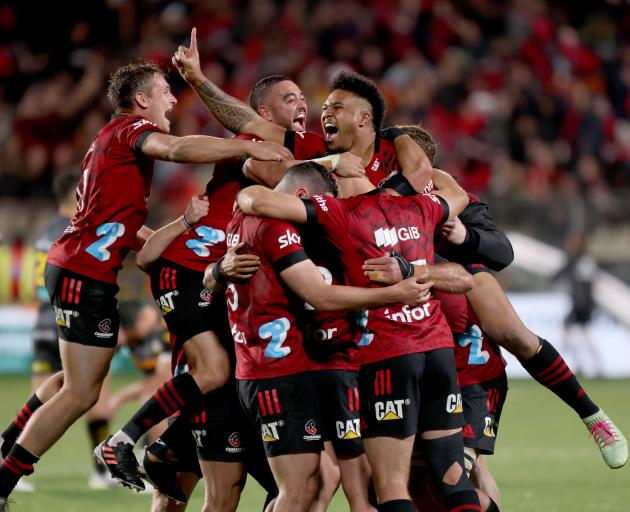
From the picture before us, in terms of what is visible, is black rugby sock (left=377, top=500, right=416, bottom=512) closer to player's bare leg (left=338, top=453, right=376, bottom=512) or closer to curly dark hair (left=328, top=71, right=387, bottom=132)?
player's bare leg (left=338, top=453, right=376, bottom=512)

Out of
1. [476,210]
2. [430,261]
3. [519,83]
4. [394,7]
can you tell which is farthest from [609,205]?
[430,261]

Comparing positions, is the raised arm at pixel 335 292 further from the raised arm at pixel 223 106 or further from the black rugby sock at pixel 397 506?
the raised arm at pixel 223 106

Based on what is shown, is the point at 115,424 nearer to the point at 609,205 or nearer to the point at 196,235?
the point at 196,235

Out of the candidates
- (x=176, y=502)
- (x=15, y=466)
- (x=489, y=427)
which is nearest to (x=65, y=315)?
(x=15, y=466)

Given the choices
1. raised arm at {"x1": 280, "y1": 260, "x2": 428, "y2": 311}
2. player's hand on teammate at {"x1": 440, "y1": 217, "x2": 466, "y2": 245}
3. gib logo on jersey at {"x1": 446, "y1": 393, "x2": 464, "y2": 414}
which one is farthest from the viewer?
player's hand on teammate at {"x1": 440, "y1": 217, "x2": 466, "y2": 245}

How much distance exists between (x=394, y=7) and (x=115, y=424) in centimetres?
1122

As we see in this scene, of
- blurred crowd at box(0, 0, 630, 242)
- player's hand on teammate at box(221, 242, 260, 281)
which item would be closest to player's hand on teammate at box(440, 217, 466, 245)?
player's hand on teammate at box(221, 242, 260, 281)

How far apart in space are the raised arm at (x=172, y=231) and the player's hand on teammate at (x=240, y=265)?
3.99 ft

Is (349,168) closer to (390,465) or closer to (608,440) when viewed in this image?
(390,465)

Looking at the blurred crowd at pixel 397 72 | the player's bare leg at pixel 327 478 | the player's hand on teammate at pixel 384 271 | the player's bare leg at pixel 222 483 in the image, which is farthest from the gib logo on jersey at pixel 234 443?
the blurred crowd at pixel 397 72

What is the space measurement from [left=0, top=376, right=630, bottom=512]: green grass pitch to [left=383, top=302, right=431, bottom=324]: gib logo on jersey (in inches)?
108

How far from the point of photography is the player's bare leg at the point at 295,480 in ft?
19.0

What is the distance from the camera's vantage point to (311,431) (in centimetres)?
588

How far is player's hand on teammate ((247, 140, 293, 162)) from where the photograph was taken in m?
6.69
